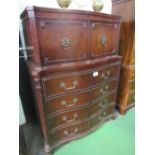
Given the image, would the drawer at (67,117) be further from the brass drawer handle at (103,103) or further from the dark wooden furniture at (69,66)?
the brass drawer handle at (103,103)

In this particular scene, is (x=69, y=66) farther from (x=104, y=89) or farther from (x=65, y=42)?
(x=104, y=89)

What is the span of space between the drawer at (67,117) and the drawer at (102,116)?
204 mm

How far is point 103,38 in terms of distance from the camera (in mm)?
1360

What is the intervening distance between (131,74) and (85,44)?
0.90 meters

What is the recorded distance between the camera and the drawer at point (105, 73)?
4.57 feet

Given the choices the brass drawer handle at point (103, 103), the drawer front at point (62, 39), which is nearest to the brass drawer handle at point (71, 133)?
the brass drawer handle at point (103, 103)

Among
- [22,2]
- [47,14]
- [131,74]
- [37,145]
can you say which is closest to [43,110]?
[37,145]

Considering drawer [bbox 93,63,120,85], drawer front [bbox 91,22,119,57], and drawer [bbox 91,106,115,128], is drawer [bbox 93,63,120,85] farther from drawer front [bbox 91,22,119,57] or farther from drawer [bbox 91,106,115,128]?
drawer [bbox 91,106,115,128]

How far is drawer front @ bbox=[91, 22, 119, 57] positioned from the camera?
1.28 metres

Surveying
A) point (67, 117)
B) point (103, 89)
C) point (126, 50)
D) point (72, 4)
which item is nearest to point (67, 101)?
point (67, 117)
